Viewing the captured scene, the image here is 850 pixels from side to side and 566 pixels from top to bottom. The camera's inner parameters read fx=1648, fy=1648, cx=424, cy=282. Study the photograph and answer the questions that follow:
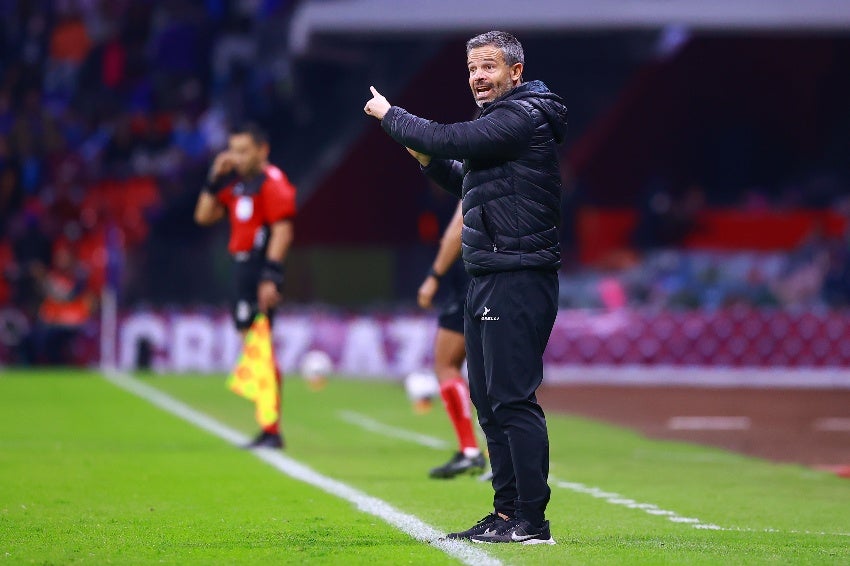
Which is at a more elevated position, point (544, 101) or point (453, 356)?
point (544, 101)

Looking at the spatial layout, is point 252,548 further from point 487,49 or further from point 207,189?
point 207,189

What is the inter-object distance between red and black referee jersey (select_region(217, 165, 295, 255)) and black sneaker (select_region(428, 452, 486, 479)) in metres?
2.70

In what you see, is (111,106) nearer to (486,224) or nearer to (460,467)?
(460,467)

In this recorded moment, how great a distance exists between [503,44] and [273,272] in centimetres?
551

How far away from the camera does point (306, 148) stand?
105 ft

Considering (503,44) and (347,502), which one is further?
(347,502)

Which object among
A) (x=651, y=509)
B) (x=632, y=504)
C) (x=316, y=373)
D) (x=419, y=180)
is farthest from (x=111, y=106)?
(x=651, y=509)

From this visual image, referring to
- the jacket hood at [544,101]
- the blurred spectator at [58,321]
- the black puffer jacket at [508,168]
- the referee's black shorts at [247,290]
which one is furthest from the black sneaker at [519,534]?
the blurred spectator at [58,321]

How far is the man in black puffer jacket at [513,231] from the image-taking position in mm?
6828

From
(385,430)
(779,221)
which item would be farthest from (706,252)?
(385,430)

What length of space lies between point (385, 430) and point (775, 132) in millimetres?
19362

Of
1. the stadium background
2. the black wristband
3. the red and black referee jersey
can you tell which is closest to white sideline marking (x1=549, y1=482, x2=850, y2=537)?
the black wristband

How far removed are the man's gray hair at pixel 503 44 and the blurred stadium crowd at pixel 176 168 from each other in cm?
1891

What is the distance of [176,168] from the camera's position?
3403cm
